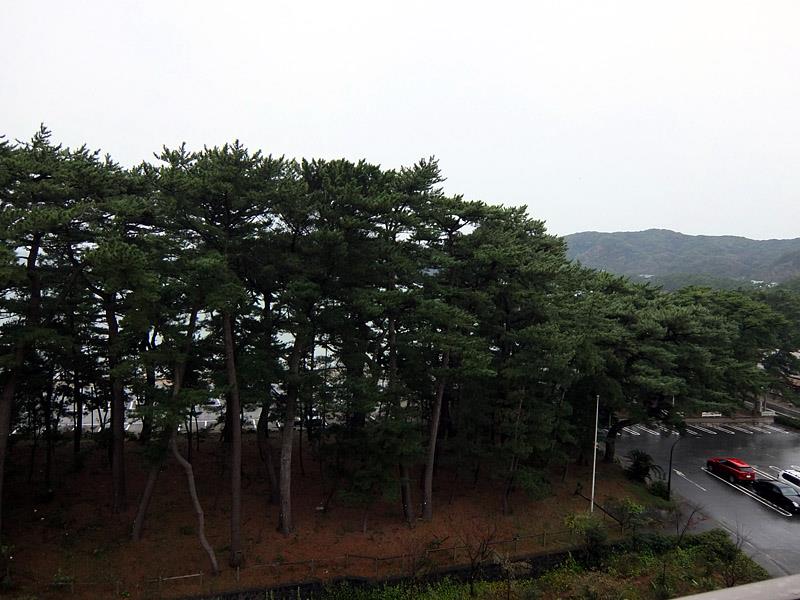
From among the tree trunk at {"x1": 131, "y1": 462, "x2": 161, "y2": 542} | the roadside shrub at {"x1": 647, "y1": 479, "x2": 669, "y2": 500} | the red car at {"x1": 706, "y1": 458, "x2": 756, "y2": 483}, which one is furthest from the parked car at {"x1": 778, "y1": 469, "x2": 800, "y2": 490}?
Answer: the tree trunk at {"x1": 131, "y1": 462, "x2": 161, "y2": 542}

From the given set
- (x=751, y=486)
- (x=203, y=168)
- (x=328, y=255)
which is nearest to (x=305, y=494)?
(x=328, y=255)

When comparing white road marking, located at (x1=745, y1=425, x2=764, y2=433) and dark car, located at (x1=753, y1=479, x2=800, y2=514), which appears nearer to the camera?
dark car, located at (x1=753, y1=479, x2=800, y2=514)

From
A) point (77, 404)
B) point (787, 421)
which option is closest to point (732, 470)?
point (787, 421)

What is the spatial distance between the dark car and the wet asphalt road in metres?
0.51

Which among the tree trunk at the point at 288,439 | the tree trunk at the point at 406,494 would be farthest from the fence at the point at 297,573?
the tree trunk at the point at 288,439

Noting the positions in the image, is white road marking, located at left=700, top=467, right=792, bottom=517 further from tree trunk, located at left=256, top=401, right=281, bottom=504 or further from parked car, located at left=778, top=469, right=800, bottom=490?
tree trunk, located at left=256, top=401, right=281, bottom=504

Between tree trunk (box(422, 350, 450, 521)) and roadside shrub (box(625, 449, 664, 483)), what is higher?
tree trunk (box(422, 350, 450, 521))

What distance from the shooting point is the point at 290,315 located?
14789 millimetres

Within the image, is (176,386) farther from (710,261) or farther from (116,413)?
(710,261)

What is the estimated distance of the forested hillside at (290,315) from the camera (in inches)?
489

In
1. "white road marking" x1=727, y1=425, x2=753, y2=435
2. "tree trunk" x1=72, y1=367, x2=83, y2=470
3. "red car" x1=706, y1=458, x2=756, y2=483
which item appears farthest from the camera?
"white road marking" x1=727, y1=425, x2=753, y2=435

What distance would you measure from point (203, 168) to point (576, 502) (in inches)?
675

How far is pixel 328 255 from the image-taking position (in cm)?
1418

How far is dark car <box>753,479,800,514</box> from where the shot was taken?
63.8 ft
